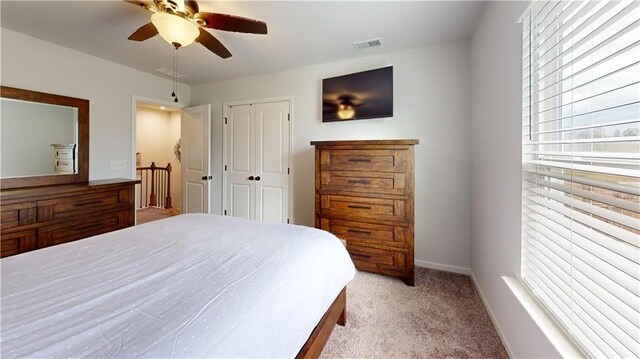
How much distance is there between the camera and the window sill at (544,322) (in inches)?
37.8

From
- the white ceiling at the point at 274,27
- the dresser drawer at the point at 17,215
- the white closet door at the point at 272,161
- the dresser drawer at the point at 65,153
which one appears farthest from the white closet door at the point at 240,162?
the dresser drawer at the point at 17,215

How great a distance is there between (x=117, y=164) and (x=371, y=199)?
3.50 meters

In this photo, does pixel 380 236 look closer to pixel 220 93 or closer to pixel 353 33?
pixel 353 33

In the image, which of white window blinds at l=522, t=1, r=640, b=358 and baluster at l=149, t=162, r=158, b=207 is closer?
white window blinds at l=522, t=1, r=640, b=358

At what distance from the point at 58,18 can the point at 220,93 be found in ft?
6.37

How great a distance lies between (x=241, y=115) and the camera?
387cm

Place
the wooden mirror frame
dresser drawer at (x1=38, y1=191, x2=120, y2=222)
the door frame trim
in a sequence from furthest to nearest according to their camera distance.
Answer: the door frame trim, the wooden mirror frame, dresser drawer at (x1=38, y1=191, x2=120, y2=222)

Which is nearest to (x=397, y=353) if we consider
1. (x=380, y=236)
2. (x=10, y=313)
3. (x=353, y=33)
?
(x=380, y=236)

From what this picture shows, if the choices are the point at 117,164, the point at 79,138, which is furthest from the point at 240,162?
the point at 79,138

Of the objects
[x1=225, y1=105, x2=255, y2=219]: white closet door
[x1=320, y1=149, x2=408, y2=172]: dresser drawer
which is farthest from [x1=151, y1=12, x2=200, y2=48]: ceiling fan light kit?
[x1=225, y1=105, x2=255, y2=219]: white closet door

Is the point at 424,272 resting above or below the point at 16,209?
below

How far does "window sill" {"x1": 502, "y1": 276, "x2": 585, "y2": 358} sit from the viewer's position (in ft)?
3.15

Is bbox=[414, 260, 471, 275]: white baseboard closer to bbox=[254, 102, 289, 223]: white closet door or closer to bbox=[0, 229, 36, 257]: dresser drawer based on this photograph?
bbox=[254, 102, 289, 223]: white closet door

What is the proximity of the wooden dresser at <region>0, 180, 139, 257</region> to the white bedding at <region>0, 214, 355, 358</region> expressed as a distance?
65.0 inches
